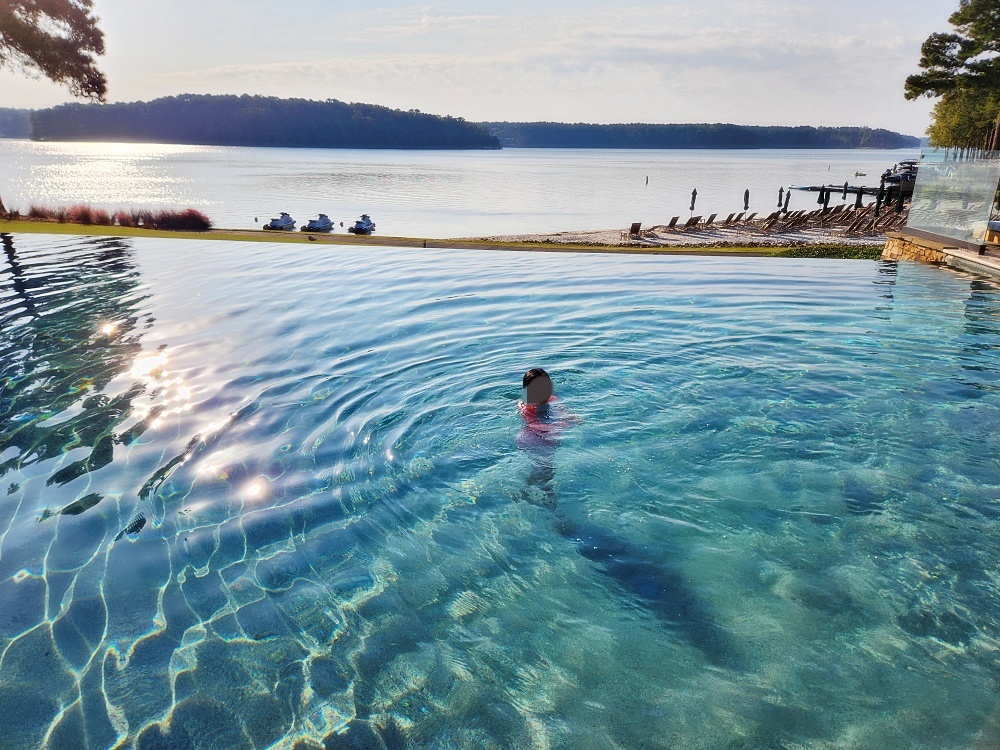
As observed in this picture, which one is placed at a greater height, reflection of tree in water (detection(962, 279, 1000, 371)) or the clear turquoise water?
reflection of tree in water (detection(962, 279, 1000, 371))

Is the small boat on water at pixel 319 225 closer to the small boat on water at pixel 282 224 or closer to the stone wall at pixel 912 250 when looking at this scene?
the small boat on water at pixel 282 224

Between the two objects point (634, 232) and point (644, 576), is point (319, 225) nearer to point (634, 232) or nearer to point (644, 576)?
point (634, 232)

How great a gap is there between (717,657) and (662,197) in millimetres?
75130

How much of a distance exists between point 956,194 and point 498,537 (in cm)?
1788

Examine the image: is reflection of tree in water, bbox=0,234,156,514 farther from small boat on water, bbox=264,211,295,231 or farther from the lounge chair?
the lounge chair

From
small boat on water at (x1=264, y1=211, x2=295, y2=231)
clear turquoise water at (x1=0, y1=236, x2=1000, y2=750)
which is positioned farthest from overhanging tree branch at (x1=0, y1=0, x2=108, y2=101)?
clear turquoise water at (x1=0, y1=236, x2=1000, y2=750)

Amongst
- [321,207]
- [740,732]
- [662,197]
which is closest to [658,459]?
[740,732]

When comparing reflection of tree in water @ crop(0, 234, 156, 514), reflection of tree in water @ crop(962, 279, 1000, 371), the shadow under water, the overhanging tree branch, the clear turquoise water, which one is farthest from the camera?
the overhanging tree branch

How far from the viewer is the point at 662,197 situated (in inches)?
2886

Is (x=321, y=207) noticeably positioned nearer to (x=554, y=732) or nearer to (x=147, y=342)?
(x=147, y=342)

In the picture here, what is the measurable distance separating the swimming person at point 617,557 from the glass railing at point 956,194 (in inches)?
585

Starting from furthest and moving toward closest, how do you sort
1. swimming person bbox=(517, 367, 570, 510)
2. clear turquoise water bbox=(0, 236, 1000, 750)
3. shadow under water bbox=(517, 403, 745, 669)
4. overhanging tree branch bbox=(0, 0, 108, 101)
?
overhanging tree branch bbox=(0, 0, 108, 101) < swimming person bbox=(517, 367, 570, 510) < shadow under water bbox=(517, 403, 745, 669) < clear turquoise water bbox=(0, 236, 1000, 750)

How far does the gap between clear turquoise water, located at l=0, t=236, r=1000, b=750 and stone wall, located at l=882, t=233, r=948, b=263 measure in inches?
277

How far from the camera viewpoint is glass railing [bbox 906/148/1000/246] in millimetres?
15422
